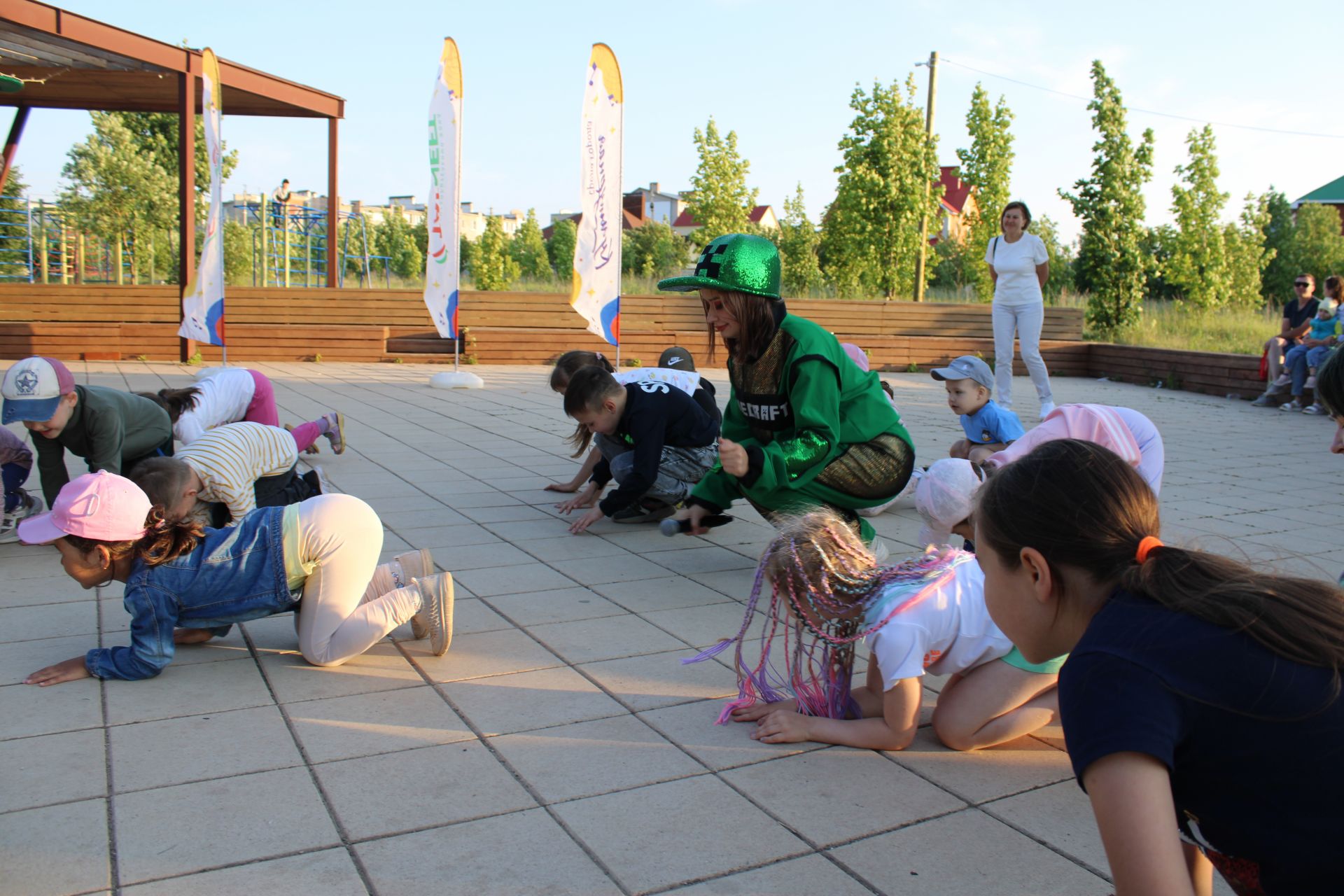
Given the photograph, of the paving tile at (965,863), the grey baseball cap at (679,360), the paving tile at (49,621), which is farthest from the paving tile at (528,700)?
the grey baseball cap at (679,360)

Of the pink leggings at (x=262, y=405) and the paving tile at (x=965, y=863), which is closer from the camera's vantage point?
the paving tile at (x=965, y=863)

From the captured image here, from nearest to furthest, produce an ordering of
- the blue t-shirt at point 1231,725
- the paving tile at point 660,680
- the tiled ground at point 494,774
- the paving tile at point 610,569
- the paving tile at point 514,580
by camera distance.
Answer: the blue t-shirt at point 1231,725 < the tiled ground at point 494,774 < the paving tile at point 660,680 < the paving tile at point 514,580 < the paving tile at point 610,569

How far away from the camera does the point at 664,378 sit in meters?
5.71

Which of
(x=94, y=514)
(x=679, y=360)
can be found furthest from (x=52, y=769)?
(x=679, y=360)

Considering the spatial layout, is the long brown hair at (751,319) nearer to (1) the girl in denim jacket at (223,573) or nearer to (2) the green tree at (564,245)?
(1) the girl in denim jacket at (223,573)

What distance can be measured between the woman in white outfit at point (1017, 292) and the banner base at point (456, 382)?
590 cm

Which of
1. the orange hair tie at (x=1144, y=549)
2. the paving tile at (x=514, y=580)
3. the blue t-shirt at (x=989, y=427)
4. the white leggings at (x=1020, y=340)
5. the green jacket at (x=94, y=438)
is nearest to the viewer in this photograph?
the orange hair tie at (x=1144, y=549)

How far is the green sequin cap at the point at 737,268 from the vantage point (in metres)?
3.93

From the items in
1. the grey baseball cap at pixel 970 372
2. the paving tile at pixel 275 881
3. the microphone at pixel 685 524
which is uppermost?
the grey baseball cap at pixel 970 372

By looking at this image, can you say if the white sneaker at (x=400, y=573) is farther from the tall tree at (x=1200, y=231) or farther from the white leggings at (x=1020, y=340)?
the tall tree at (x=1200, y=231)

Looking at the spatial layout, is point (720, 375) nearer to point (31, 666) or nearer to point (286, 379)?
point (286, 379)

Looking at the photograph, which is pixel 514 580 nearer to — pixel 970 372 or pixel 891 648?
pixel 891 648

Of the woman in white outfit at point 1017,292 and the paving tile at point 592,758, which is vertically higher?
the woman in white outfit at point 1017,292

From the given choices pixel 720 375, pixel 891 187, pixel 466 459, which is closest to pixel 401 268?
pixel 891 187
